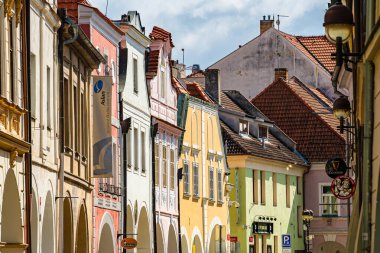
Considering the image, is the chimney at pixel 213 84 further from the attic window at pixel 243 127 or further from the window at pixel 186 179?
the window at pixel 186 179

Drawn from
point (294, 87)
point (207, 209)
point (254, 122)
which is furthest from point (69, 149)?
point (294, 87)

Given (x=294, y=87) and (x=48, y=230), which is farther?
(x=294, y=87)

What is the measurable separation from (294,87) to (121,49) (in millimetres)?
32595

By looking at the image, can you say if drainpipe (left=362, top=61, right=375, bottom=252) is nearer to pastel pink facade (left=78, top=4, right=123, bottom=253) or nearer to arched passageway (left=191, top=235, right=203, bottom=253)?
pastel pink facade (left=78, top=4, right=123, bottom=253)

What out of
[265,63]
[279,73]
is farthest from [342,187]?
[265,63]

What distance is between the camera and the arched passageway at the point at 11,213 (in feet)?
82.7

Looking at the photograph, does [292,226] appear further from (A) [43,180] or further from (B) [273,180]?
(A) [43,180]

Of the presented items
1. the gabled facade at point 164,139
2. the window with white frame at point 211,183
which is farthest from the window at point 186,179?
the window with white frame at point 211,183

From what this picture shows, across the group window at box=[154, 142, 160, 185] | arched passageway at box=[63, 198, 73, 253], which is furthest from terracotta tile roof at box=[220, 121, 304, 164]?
arched passageway at box=[63, 198, 73, 253]

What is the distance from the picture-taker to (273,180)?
238ft

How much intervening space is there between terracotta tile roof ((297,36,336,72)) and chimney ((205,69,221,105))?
44.4 ft

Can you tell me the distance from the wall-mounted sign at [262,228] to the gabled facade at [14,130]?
4324 cm

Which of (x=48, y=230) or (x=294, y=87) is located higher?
(x=294, y=87)

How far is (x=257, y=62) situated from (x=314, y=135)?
5.88 meters
